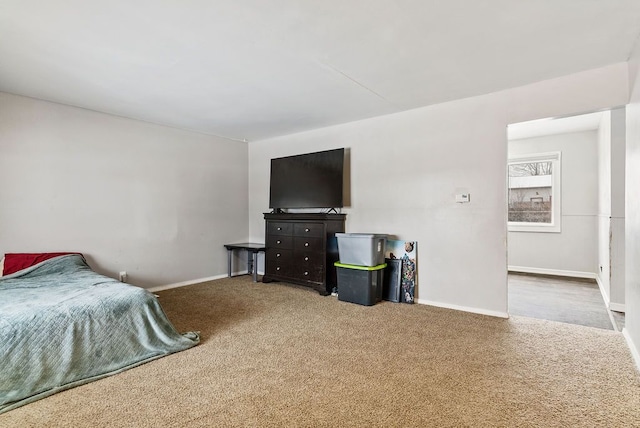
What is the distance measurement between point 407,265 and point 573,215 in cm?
360

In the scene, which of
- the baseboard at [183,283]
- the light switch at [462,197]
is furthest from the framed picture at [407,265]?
the baseboard at [183,283]

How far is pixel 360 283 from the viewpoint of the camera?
3637 mm

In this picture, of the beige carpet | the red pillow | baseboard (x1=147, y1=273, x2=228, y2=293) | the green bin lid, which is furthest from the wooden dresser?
the red pillow

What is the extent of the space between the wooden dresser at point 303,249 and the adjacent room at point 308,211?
0.09 feet

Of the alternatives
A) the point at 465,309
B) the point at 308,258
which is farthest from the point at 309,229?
the point at 465,309

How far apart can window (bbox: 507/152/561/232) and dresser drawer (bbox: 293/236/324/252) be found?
395 cm

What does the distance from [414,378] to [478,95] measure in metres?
2.84

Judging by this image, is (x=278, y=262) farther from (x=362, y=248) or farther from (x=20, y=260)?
(x=20, y=260)

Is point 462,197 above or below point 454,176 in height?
below

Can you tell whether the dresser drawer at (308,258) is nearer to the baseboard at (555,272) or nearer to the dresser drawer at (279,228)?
the dresser drawer at (279,228)

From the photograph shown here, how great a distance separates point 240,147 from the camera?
5418mm

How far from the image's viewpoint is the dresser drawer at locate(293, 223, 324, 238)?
4.22m

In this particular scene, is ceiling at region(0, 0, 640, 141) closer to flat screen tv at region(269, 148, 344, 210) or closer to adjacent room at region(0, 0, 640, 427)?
adjacent room at region(0, 0, 640, 427)

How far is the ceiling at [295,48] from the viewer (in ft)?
6.31
